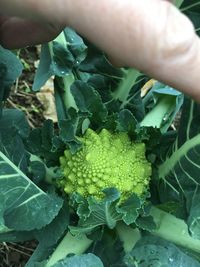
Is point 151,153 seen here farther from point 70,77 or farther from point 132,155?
point 70,77

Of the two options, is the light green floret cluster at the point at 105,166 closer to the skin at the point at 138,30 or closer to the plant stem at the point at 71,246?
the plant stem at the point at 71,246

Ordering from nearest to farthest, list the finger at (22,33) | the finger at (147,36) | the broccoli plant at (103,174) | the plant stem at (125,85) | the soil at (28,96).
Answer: the finger at (147,36) → the finger at (22,33) → the broccoli plant at (103,174) → the plant stem at (125,85) → the soil at (28,96)

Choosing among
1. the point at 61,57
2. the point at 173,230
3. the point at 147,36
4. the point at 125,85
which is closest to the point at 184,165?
the point at 173,230

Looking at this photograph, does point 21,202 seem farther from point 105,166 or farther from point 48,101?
point 48,101

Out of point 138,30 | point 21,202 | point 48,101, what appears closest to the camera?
point 138,30

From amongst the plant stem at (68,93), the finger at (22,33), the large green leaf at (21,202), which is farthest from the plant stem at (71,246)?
the finger at (22,33)

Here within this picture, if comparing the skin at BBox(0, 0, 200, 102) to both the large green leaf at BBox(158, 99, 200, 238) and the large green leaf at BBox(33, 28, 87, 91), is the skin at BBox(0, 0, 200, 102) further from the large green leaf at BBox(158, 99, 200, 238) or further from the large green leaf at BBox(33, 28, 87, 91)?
the large green leaf at BBox(33, 28, 87, 91)

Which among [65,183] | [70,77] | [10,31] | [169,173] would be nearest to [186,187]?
[169,173]
